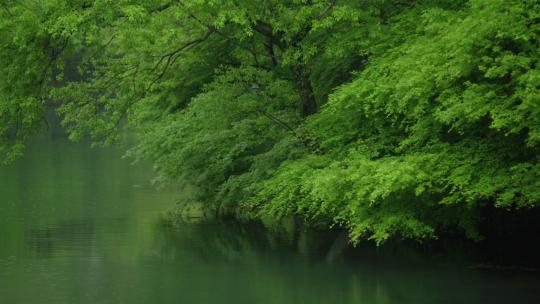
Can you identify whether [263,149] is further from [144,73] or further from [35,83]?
[35,83]

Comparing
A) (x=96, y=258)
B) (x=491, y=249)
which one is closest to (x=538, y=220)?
(x=491, y=249)

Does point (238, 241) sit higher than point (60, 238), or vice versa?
point (60, 238)

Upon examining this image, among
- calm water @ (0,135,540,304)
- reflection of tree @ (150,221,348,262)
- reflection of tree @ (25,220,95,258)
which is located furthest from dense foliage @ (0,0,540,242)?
reflection of tree @ (25,220,95,258)

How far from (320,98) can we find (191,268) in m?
5.34

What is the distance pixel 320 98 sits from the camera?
75.4 feet

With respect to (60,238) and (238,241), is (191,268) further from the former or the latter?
(60,238)

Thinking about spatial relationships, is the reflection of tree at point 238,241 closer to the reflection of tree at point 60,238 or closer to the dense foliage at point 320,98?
the dense foliage at point 320,98

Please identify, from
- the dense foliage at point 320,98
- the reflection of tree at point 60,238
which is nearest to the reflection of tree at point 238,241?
the dense foliage at point 320,98

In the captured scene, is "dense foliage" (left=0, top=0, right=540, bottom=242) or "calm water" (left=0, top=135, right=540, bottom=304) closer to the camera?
"dense foliage" (left=0, top=0, right=540, bottom=242)

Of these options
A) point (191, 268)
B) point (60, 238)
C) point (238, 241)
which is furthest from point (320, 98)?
point (60, 238)

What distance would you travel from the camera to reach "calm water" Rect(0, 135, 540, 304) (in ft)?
59.6

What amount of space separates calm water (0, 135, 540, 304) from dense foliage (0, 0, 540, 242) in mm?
1175

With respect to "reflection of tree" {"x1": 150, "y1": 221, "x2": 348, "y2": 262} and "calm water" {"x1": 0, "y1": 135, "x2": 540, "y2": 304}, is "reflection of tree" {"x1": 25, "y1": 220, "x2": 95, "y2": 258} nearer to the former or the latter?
"calm water" {"x1": 0, "y1": 135, "x2": 540, "y2": 304}

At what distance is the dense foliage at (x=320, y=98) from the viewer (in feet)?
50.7
